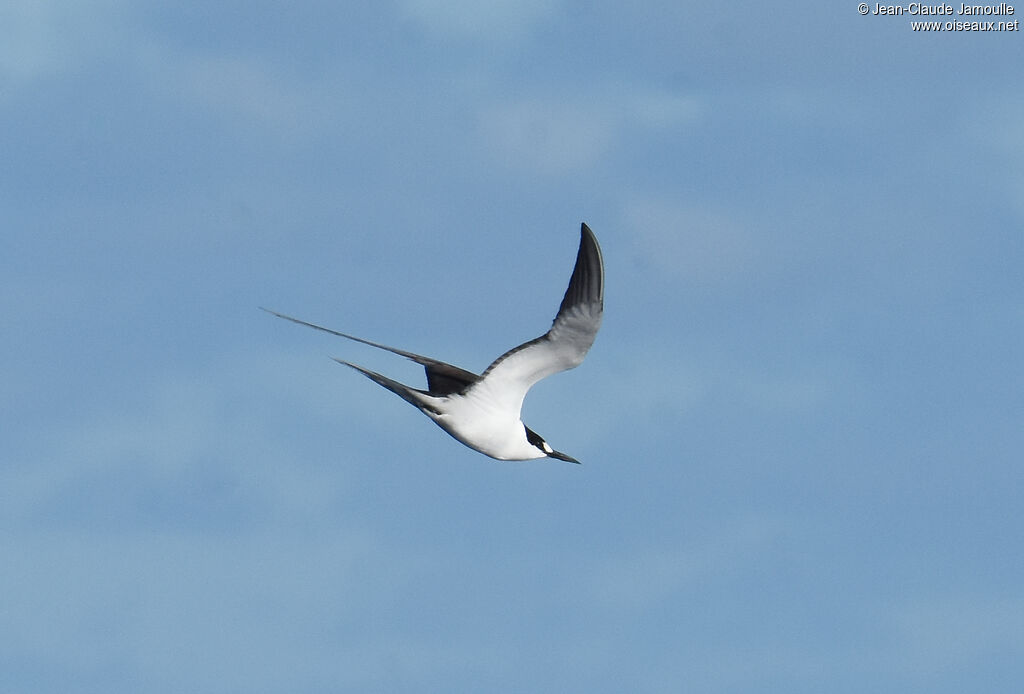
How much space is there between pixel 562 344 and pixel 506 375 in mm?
974

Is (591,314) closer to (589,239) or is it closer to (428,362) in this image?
(589,239)

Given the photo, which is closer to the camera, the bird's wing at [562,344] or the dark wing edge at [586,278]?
the dark wing edge at [586,278]

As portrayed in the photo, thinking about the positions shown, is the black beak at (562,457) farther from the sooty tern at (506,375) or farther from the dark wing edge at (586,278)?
the dark wing edge at (586,278)

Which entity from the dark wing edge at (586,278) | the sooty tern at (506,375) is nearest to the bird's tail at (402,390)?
the sooty tern at (506,375)

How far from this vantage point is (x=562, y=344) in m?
19.5

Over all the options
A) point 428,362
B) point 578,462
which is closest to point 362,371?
point 428,362

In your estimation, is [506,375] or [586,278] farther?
[506,375]

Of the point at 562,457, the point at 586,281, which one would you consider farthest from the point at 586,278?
the point at 562,457

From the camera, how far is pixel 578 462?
2298 centimetres

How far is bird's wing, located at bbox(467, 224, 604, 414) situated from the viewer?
18.6 metres

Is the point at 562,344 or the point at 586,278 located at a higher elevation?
the point at 586,278

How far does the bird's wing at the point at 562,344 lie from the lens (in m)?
18.6

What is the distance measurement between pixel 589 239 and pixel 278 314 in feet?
12.1

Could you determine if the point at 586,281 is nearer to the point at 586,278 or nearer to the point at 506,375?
the point at 586,278
